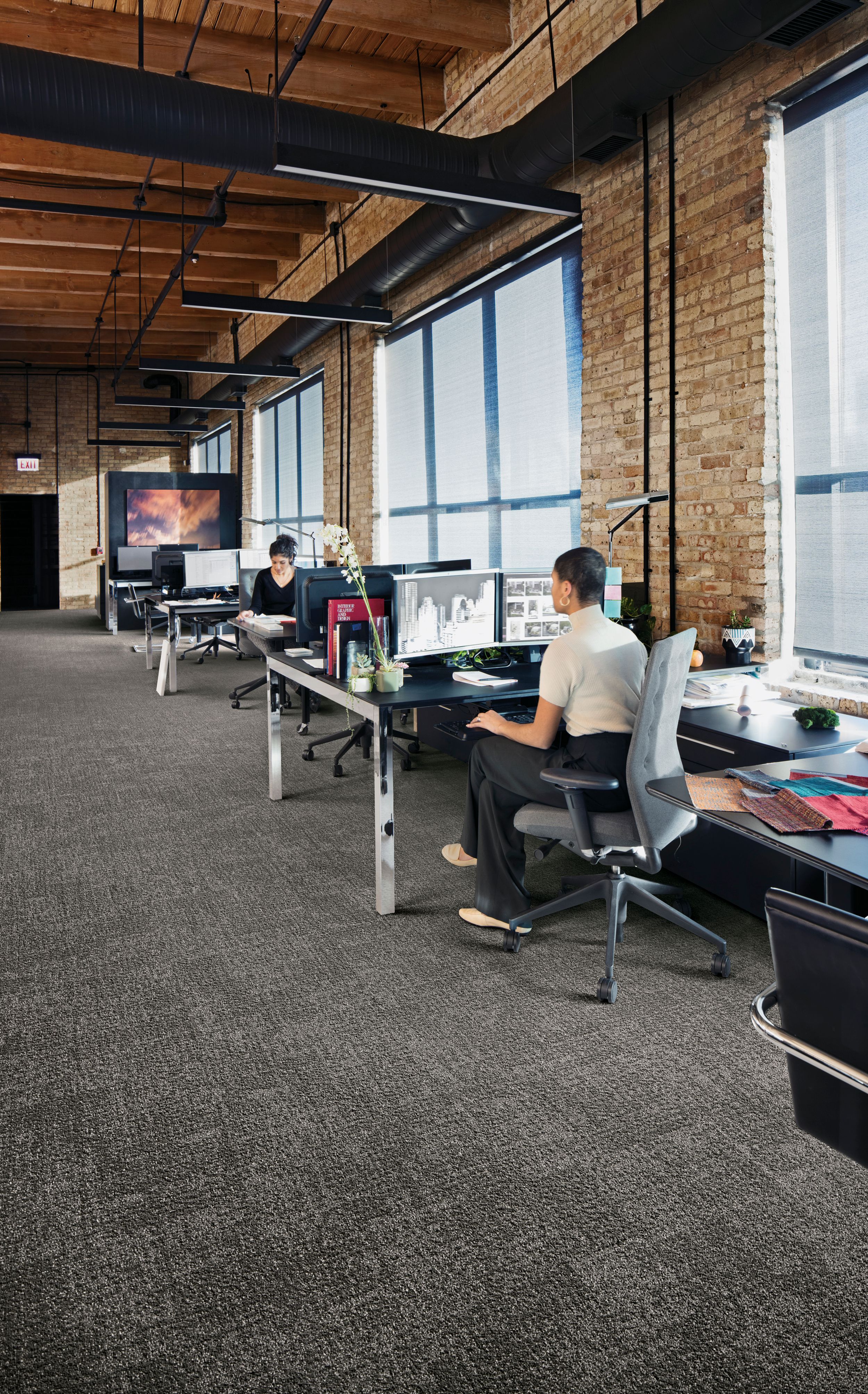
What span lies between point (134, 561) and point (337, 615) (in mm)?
11086

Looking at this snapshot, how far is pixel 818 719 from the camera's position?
3.58 metres

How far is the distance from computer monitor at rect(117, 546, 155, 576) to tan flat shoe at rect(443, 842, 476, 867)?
11.2 metres

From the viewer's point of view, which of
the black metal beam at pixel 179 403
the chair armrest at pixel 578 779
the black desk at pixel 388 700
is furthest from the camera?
the black metal beam at pixel 179 403

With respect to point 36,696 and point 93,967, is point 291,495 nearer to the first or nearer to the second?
point 36,696

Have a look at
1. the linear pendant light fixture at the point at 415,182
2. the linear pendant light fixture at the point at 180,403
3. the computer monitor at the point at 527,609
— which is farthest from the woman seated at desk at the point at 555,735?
the linear pendant light fixture at the point at 180,403

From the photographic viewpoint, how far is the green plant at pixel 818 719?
3.56 metres

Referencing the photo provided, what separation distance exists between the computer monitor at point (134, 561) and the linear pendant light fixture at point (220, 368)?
4.49 metres

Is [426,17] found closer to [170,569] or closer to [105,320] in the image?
[170,569]

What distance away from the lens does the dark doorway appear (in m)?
18.0


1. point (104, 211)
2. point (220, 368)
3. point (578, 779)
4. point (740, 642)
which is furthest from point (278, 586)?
point (578, 779)

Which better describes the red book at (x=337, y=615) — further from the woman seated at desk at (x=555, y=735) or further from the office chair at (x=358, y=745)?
the office chair at (x=358, y=745)

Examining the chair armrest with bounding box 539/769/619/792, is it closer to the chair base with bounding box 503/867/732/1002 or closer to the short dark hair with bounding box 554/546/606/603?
the chair base with bounding box 503/867/732/1002

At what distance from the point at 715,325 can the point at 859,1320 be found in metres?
4.13

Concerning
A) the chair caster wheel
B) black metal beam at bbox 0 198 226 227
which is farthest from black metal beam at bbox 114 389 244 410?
the chair caster wheel
